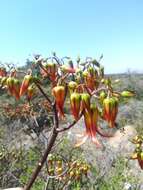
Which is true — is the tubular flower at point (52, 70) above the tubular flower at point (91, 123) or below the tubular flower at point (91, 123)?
above

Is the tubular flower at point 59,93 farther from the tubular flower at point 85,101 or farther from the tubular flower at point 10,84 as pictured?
the tubular flower at point 10,84

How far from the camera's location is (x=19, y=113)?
33.9 feet

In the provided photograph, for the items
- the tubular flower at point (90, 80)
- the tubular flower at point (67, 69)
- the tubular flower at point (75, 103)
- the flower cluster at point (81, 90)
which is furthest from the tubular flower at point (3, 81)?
the tubular flower at point (75, 103)

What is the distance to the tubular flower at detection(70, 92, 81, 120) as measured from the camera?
2141mm

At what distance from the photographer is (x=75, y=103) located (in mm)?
2160

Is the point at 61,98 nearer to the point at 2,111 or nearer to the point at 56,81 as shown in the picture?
the point at 56,81

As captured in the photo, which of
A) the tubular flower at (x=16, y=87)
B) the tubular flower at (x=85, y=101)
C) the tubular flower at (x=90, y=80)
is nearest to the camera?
the tubular flower at (x=85, y=101)

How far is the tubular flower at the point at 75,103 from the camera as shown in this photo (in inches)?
84.3

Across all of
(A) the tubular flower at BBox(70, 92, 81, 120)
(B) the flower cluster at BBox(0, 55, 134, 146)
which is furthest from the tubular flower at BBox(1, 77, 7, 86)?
(A) the tubular flower at BBox(70, 92, 81, 120)

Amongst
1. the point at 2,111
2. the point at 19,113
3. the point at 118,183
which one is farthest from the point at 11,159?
the point at 2,111

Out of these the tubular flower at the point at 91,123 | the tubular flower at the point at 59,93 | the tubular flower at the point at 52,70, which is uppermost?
the tubular flower at the point at 52,70

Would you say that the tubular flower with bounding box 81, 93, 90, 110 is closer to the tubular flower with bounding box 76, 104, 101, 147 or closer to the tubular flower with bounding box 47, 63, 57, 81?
the tubular flower with bounding box 76, 104, 101, 147

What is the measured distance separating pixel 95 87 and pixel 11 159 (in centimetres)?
481

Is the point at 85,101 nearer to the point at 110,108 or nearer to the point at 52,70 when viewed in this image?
the point at 110,108
